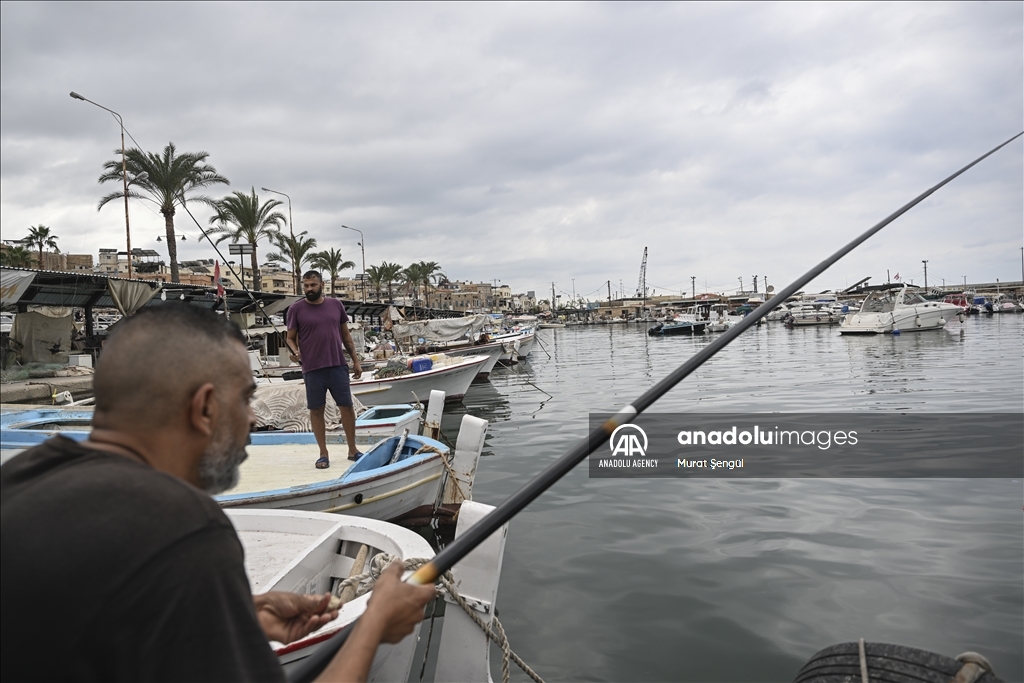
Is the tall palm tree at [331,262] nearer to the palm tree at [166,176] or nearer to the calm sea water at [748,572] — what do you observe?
the palm tree at [166,176]

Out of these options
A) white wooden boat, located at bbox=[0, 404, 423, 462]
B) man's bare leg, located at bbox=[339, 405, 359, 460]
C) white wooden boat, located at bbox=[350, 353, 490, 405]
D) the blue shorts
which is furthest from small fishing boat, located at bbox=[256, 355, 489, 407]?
the blue shorts

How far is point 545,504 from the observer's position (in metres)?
7.93

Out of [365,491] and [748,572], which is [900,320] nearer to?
[748,572]

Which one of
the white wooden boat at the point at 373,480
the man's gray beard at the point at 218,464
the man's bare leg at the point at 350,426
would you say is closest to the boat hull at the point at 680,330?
the white wooden boat at the point at 373,480

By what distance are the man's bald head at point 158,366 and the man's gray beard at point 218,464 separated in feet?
0.41

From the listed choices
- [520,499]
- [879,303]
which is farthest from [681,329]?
[520,499]

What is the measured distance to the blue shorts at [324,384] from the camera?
256 inches

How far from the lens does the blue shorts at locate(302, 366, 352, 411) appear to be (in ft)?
21.4

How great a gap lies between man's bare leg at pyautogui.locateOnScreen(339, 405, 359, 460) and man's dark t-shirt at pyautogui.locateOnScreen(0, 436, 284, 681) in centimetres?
561

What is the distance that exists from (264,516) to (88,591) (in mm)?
3806

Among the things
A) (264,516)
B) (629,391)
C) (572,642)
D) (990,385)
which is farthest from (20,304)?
(990,385)

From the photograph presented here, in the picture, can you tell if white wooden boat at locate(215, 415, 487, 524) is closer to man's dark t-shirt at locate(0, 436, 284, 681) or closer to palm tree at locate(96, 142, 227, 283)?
man's dark t-shirt at locate(0, 436, 284, 681)

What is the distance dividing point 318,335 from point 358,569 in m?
3.44

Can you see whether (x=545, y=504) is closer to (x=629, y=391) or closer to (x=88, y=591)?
(x=88, y=591)
